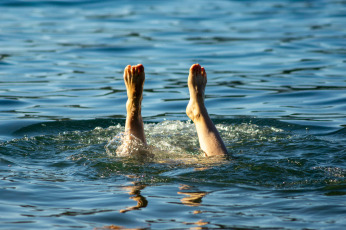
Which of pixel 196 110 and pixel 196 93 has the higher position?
pixel 196 93

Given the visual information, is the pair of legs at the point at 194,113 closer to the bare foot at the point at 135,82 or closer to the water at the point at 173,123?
the bare foot at the point at 135,82

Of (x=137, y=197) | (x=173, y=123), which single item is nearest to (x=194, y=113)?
(x=137, y=197)

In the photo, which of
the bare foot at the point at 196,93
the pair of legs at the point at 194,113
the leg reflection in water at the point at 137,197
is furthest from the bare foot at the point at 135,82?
the leg reflection in water at the point at 137,197

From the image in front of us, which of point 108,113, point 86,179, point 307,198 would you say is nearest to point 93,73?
point 108,113

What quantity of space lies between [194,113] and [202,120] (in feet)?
0.50

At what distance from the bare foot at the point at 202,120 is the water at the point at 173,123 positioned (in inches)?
6.6

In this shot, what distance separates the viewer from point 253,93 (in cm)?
998

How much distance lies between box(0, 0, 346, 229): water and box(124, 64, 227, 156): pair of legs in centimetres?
20

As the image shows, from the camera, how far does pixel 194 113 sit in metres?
6.07

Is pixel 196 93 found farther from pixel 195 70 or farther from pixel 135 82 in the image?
pixel 135 82

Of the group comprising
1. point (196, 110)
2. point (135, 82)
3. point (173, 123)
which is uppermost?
point (135, 82)

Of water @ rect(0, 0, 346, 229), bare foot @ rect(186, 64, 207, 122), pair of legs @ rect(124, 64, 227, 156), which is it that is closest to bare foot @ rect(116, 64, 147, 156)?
pair of legs @ rect(124, 64, 227, 156)

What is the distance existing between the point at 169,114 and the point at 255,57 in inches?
189

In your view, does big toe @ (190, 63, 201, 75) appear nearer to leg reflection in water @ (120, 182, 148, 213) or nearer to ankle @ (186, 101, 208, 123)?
ankle @ (186, 101, 208, 123)
